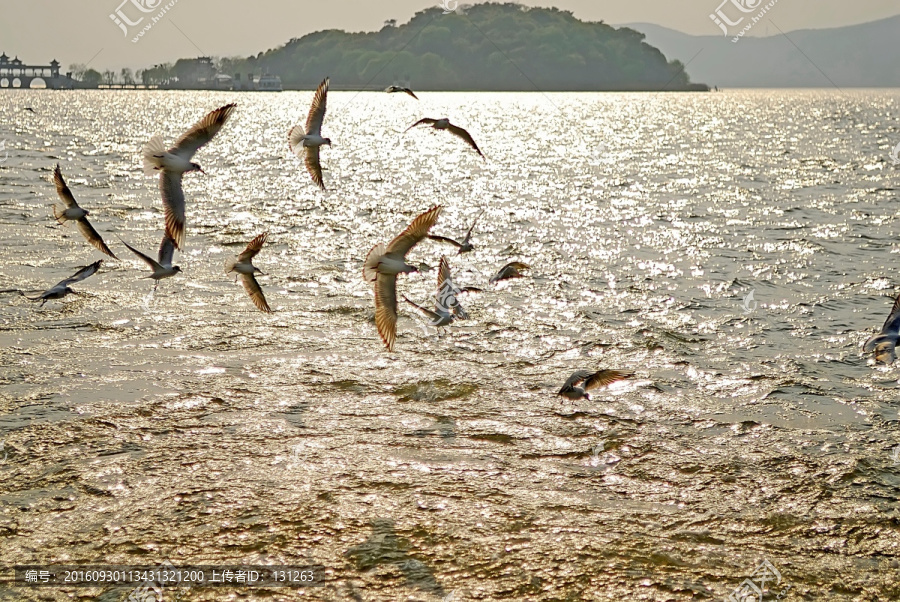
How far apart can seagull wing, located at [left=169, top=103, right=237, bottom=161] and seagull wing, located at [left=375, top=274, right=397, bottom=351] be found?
8.08ft

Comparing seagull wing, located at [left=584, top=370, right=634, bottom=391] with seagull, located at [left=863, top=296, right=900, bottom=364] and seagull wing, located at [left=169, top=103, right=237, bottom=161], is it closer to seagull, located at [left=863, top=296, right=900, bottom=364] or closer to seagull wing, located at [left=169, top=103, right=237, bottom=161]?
seagull, located at [left=863, top=296, right=900, bottom=364]

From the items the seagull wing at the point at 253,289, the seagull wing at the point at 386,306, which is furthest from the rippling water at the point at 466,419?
the seagull wing at the point at 386,306

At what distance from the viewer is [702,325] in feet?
54.4

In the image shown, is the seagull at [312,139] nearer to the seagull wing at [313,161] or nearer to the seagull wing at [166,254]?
the seagull wing at [313,161]

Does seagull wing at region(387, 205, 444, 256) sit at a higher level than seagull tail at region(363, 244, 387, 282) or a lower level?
higher

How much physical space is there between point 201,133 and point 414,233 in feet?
10.00

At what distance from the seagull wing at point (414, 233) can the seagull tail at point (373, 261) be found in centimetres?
9

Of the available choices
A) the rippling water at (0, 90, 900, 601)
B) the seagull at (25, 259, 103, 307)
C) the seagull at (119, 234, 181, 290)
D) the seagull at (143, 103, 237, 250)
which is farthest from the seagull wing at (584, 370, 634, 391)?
the seagull at (25, 259, 103, 307)

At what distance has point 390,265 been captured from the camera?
358 inches

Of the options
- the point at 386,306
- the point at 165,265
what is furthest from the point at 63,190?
the point at 386,306

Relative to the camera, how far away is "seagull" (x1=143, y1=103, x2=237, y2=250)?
31.6 feet

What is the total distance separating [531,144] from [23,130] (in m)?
44.5

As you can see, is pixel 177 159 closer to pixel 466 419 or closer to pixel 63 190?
pixel 63 190

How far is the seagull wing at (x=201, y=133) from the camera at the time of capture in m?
9.59
